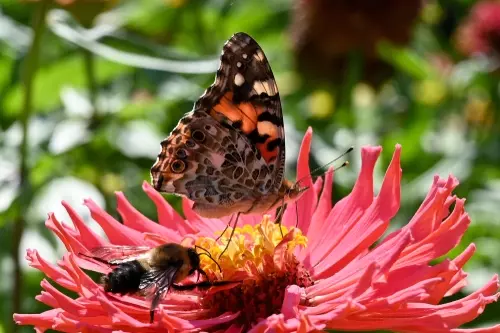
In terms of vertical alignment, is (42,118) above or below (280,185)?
above

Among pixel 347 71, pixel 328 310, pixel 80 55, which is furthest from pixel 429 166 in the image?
pixel 328 310

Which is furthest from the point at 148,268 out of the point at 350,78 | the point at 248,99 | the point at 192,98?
the point at 350,78

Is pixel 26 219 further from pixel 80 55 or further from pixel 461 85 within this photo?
pixel 461 85

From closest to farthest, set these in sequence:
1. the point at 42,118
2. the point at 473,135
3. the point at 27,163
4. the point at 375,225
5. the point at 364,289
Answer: the point at 364,289
the point at 375,225
the point at 27,163
the point at 42,118
the point at 473,135

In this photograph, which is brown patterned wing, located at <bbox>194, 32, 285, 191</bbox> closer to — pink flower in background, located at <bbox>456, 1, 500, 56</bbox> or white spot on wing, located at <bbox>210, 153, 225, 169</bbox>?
white spot on wing, located at <bbox>210, 153, 225, 169</bbox>

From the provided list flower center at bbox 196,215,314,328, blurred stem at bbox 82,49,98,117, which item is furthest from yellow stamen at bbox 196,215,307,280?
blurred stem at bbox 82,49,98,117

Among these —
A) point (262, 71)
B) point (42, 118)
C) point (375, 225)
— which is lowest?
A: point (375, 225)
